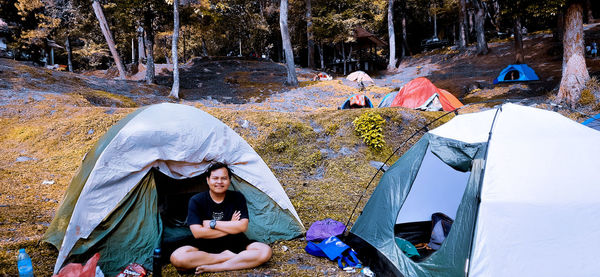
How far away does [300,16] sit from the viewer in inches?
1083

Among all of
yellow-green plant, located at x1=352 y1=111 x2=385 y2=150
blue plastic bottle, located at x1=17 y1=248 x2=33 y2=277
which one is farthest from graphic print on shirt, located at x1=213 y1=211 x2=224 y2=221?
yellow-green plant, located at x1=352 y1=111 x2=385 y2=150

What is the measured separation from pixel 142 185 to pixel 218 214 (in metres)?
1.03

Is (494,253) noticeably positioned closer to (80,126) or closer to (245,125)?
(245,125)

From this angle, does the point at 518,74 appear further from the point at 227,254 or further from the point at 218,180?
the point at 227,254

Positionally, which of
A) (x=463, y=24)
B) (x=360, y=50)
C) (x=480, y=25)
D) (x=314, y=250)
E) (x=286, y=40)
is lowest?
(x=314, y=250)

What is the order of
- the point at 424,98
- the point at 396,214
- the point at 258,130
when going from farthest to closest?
the point at 424,98 < the point at 258,130 < the point at 396,214

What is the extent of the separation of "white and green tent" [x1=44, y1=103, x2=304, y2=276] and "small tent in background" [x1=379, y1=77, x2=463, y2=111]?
853 cm

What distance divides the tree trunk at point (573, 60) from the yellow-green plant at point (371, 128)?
6336 mm

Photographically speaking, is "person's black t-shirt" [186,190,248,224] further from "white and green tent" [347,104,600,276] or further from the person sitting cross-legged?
"white and green tent" [347,104,600,276]

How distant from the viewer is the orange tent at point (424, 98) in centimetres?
1152

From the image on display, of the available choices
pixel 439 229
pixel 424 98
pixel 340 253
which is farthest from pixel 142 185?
pixel 424 98

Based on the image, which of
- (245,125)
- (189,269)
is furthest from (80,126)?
(189,269)

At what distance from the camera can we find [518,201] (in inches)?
112

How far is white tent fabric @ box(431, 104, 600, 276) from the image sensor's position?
2.73m
